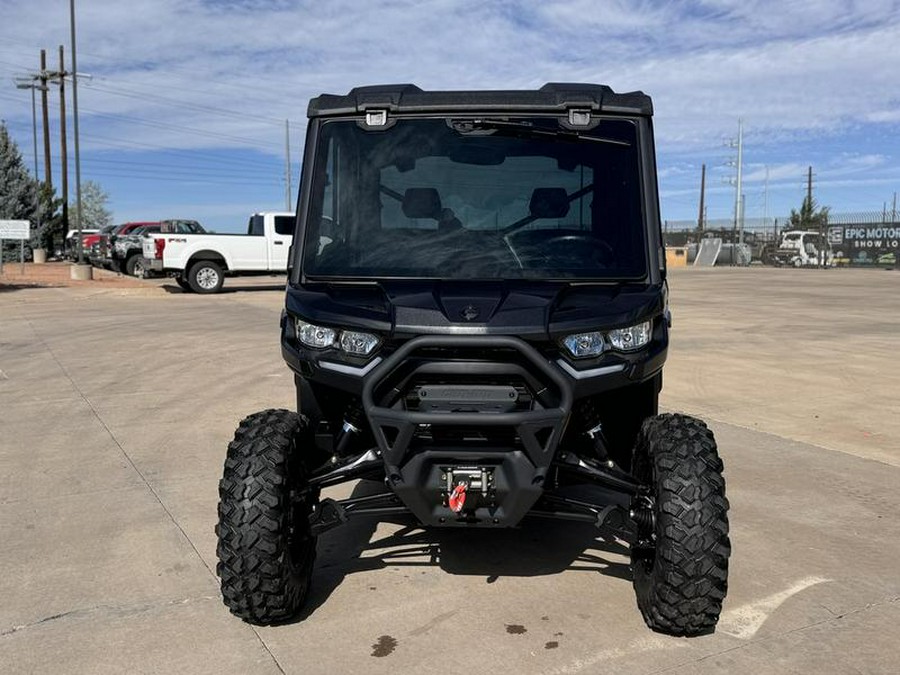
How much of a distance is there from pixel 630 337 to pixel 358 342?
1.10 metres

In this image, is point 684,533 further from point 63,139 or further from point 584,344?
point 63,139

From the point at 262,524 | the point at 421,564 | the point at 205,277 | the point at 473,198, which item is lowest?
the point at 421,564

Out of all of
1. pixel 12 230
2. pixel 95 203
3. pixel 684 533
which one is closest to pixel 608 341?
pixel 684 533

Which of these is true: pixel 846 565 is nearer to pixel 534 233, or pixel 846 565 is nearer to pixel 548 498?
pixel 548 498

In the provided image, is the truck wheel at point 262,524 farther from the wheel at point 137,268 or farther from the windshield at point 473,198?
the wheel at point 137,268

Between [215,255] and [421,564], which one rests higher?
[215,255]

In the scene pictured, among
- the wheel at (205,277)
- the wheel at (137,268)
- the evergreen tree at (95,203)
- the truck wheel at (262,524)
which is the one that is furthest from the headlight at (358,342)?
the evergreen tree at (95,203)

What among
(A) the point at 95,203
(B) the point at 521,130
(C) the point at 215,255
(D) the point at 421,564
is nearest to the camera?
(B) the point at 521,130

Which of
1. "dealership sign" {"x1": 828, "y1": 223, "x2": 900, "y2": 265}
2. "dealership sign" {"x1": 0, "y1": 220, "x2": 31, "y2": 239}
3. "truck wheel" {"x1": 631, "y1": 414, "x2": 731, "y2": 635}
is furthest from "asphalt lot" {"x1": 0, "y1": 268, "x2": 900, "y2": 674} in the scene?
"dealership sign" {"x1": 828, "y1": 223, "x2": 900, "y2": 265}

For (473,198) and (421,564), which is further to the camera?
(421,564)

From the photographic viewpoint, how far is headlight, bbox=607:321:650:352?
3443 millimetres

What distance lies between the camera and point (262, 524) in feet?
11.0

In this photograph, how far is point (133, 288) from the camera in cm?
2502

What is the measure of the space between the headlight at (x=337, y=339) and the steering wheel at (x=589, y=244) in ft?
3.44
